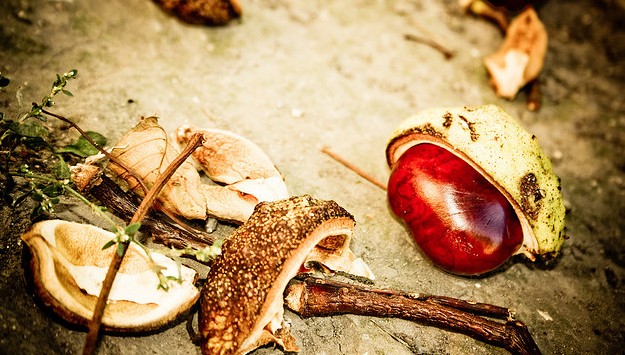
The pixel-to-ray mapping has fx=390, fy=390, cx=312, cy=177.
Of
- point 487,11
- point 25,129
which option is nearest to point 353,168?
point 25,129

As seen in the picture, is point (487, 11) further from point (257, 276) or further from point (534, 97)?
point (257, 276)

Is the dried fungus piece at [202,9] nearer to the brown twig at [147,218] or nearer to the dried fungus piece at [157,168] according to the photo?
the dried fungus piece at [157,168]

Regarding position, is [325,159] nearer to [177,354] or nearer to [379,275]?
[379,275]

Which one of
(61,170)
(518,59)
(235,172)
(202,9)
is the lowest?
(518,59)

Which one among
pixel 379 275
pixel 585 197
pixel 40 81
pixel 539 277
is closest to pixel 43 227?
pixel 40 81

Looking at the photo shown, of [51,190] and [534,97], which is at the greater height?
[51,190]

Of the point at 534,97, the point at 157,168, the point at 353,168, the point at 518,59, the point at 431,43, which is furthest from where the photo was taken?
the point at 431,43
